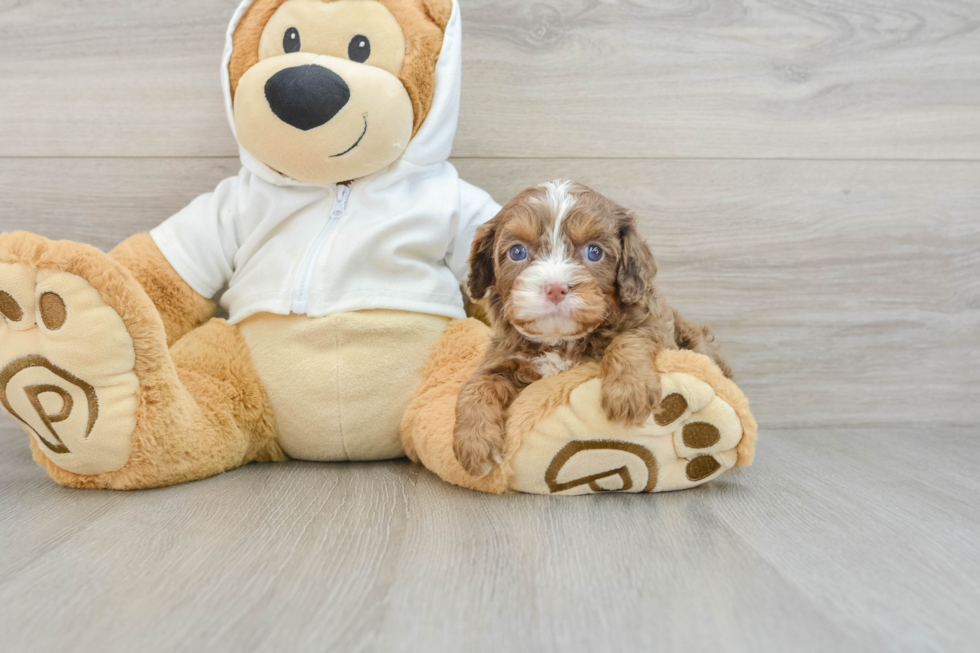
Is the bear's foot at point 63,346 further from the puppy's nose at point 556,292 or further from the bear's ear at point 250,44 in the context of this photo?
the puppy's nose at point 556,292

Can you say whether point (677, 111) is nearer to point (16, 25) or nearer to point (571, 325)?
point (571, 325)

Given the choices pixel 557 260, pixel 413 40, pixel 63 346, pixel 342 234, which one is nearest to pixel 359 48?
pixel 413 40

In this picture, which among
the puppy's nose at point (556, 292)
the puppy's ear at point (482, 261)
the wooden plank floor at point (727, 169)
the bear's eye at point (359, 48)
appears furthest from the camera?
the wooden plank floor at point (727, 169)

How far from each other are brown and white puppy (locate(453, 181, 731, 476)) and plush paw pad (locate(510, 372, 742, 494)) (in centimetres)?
3

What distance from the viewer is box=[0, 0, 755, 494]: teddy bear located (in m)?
1.06

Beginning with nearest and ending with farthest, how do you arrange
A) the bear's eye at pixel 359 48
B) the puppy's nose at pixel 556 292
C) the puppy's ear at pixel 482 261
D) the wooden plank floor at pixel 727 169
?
1. the puppy's nose at pixel 556 292
2. the puppy's ear at pixel 482 261
3. the bear's eye at pixel 359 48
4. the wooden plank floor at pixel 727 169

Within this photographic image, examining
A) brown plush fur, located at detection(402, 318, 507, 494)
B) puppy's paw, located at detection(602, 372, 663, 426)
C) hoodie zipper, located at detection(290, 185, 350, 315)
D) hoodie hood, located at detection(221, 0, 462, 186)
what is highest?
hoodie hood, located at detection(221, 0, 462, 186)

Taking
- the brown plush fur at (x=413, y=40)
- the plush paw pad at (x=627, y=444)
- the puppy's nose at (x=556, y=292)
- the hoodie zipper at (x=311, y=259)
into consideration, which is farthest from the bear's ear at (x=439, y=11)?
the plush paw pad at (x=627, y=444)

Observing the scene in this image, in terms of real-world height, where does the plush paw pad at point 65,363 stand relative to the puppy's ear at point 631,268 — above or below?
below

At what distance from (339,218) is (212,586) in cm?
72

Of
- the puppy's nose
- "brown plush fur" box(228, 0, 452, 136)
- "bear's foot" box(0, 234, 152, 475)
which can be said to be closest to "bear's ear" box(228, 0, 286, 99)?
"brown plush fur" box(228, 0, 452, 136)

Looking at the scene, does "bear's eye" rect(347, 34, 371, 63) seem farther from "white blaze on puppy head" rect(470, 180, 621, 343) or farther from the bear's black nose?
"white blaze on puppy head" rect(470, 180, 621, 343)

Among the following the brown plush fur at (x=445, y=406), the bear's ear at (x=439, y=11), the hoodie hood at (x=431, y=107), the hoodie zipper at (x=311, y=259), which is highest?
the bear's ear at (x=439, y=11)

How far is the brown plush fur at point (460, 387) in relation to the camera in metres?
1.07
